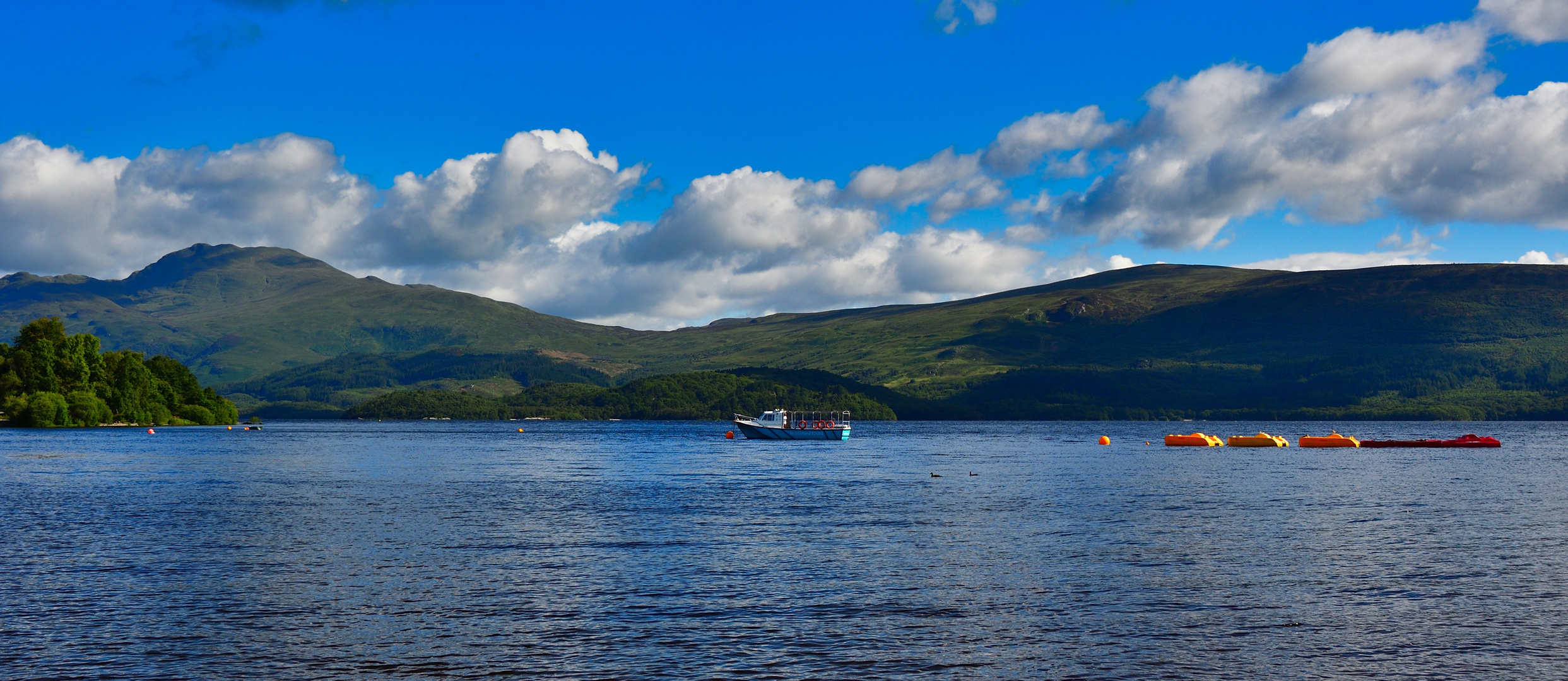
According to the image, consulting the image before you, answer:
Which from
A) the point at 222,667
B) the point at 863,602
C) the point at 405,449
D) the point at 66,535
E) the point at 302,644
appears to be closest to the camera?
the point at 222,667

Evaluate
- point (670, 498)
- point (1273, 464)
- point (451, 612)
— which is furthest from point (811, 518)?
point (1273, 464)

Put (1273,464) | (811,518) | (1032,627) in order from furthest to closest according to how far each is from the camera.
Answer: (1273,464)
(811,518)
(1032,627)

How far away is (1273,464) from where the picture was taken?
14650 cm

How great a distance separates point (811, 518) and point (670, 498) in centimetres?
2007

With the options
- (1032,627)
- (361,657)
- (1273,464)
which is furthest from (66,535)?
(1273,464)

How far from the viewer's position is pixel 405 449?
197750 millimetres

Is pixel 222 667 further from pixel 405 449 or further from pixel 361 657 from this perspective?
pixel 405 449

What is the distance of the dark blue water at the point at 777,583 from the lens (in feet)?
100

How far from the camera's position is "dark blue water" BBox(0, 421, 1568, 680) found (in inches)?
Result: 1202

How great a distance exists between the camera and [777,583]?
43469 mm

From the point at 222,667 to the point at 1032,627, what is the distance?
23552 mm

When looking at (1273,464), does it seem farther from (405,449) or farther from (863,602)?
(405,449)

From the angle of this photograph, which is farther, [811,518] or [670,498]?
[670,498]

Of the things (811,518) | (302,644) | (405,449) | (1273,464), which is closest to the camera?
(302,644)
